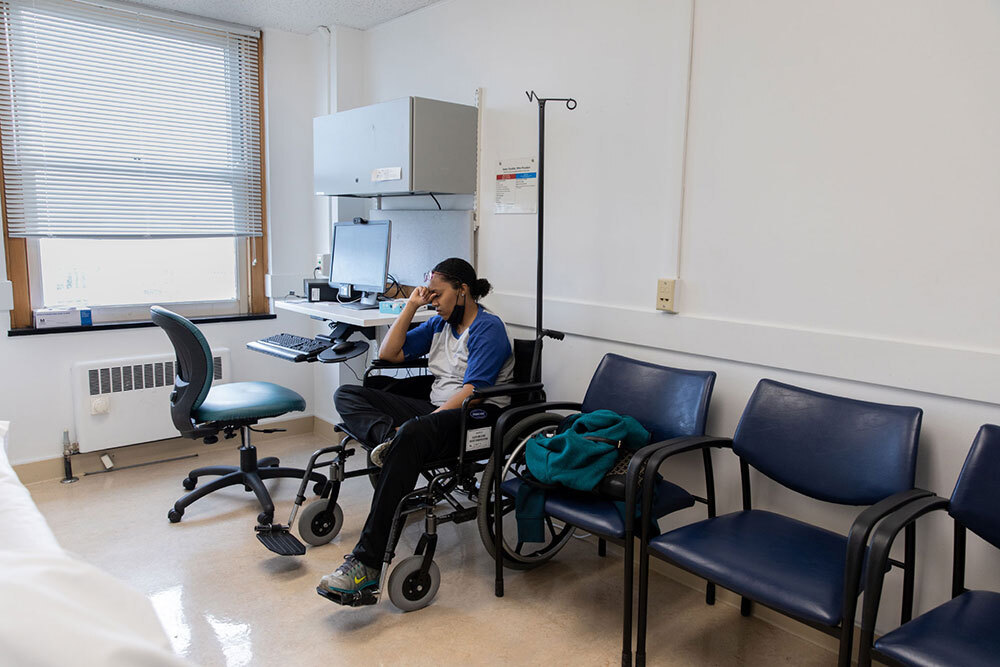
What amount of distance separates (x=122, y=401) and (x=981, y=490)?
3701mm

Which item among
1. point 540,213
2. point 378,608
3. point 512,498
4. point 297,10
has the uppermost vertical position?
point 297,10

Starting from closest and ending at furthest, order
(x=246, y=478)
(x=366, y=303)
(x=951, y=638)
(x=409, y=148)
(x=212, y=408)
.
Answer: (x=951, y=638) < (x=212, y=408) < (x=409, y=148) < (x=246, y=478) < (x=366, y=303)

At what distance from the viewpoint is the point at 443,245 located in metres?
3.53

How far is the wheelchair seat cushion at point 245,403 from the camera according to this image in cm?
299

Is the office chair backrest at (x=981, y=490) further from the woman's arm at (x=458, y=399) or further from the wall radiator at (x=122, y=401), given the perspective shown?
the wall radiator at (x=122, y=401)

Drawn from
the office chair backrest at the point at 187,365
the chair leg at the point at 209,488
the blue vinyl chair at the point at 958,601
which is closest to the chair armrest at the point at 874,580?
the blue vinyl chair at the point at 958,601

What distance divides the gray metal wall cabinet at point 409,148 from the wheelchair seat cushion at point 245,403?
1072 mm

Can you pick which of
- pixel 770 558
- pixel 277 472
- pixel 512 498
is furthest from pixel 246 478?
pixel 770 558

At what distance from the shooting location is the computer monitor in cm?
348

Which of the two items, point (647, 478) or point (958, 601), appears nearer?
point (958, 601)

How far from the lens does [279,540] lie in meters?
2.68

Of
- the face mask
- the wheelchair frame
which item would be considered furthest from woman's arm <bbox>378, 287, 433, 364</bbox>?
the wheelchair frame

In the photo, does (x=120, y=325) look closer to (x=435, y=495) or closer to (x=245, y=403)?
(x=245, y=403)

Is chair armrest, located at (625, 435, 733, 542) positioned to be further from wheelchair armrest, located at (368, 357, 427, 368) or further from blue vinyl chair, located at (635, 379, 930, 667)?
wheelchair armrest, located at (368, 357, 427, 368)
